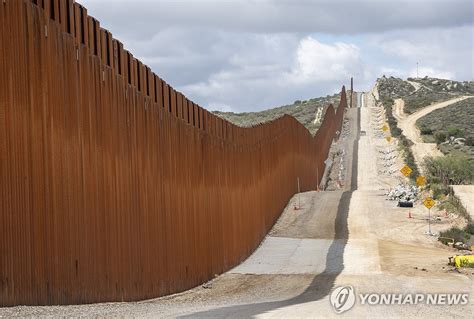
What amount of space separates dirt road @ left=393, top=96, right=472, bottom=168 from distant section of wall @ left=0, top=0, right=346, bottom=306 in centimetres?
4433

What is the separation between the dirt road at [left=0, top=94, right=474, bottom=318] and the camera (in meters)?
14.6

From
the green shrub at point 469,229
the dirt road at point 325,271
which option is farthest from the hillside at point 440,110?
the green shrub at point 469,229

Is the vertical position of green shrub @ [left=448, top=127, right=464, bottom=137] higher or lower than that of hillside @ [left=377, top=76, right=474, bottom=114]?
Answer: lower

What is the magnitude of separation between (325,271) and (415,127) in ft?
216

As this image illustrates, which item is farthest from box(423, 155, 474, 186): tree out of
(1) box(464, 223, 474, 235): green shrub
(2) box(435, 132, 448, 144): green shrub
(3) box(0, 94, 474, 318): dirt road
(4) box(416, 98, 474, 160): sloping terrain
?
(2) box(435, 132, 448, 144): green shrub

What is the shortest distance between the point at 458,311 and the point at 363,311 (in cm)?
175

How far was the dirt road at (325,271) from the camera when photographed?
14570 mm

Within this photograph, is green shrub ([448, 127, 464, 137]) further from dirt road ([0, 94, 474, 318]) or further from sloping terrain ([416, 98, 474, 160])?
dirt road ([0, 94, 474, 318])

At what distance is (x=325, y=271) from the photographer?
78.2 feet

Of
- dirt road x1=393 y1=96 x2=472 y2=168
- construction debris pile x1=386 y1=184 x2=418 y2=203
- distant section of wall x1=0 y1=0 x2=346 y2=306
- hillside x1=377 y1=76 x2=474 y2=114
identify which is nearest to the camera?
distant section of wall x1=0 y1=0 x2=346 y2=306

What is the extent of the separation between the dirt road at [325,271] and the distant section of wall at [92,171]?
2.00ft

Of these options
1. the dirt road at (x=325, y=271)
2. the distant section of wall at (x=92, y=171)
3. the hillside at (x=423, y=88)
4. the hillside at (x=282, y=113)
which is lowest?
the dirt road at (x=325, y=271)

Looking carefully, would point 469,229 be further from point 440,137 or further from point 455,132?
point 455,132

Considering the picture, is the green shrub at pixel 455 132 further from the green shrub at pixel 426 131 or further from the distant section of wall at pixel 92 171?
the distant section of wall at pixel 92 171
